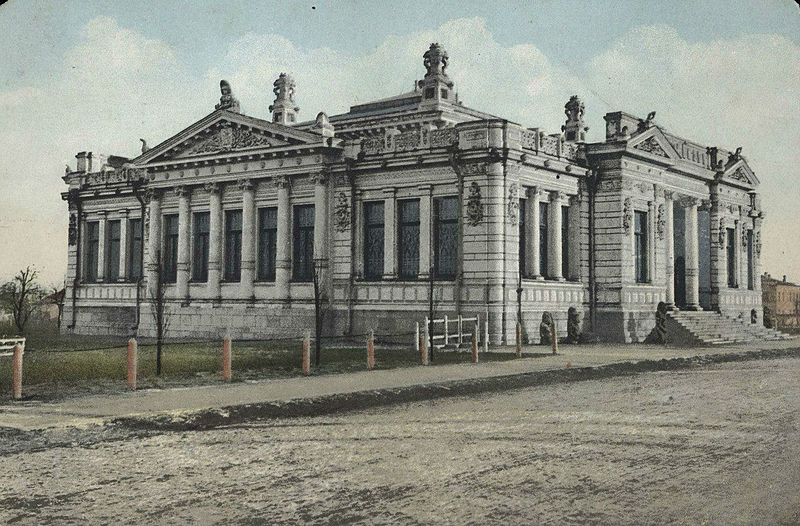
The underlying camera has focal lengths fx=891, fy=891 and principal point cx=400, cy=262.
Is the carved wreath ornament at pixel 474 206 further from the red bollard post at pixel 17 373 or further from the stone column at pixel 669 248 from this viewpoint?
the red bollard post at pixel 17 373

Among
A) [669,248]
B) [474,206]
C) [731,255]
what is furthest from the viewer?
[731,255]

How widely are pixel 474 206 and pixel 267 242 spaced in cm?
1010

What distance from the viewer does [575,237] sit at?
34.9 m

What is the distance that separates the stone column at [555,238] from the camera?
111 feet

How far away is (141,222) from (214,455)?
34219mm


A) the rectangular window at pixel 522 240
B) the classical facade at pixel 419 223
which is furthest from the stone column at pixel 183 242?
the rectangular window at pixel 522 240

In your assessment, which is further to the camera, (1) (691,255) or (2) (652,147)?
(1) (691,255)

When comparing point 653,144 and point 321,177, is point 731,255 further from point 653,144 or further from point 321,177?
point 321,177

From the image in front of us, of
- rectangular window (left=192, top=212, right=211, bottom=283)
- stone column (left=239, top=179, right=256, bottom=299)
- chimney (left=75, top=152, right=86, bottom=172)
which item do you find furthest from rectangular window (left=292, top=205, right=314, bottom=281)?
chimney (left=75, top=152, right=86, bottom=172)

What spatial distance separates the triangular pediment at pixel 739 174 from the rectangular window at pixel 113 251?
29.0m

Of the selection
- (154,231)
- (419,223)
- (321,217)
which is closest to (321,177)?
(321,217)

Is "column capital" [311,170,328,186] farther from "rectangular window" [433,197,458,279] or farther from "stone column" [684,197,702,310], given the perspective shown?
"stone column" [684,197,702,310]

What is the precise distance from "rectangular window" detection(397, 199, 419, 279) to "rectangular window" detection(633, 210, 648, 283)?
9.45 meters

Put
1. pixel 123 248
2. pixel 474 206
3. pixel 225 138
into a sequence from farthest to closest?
pixel 123 248 < pixel 225 138 < pixel 474 206
